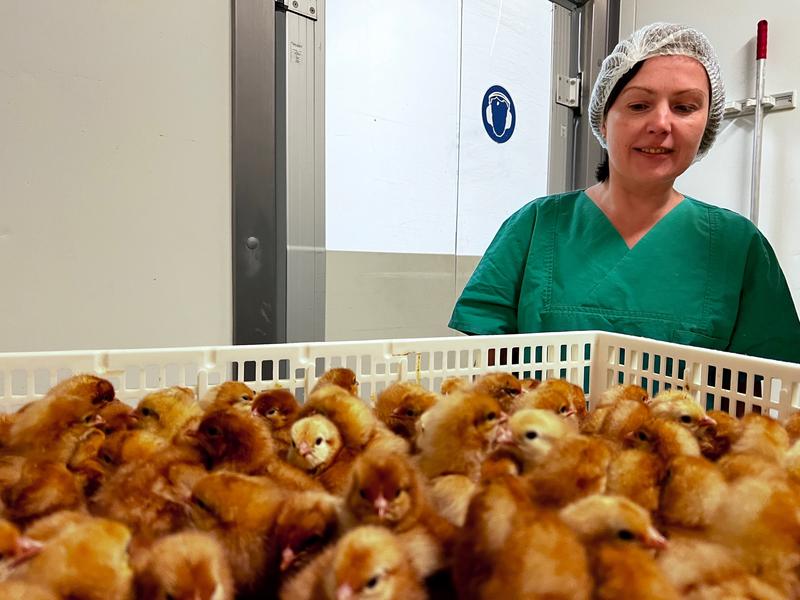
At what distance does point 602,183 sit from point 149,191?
136 cm

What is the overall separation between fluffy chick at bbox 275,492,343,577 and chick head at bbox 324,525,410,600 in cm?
6

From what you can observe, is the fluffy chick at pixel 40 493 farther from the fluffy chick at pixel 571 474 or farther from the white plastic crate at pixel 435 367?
the fluffy chick at pixel 571 474

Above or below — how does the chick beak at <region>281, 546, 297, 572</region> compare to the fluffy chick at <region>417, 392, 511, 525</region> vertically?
below

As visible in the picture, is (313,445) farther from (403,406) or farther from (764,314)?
(764,314)

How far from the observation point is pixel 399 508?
1.85ft

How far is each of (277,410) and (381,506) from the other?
373mm

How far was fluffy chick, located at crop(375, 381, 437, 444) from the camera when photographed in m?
0.93

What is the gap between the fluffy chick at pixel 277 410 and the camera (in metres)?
0.85

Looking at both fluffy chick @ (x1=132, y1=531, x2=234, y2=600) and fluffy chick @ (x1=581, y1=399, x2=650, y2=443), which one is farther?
fluffy chick @ (x1=581, y1=399, x2=650, y2=443)

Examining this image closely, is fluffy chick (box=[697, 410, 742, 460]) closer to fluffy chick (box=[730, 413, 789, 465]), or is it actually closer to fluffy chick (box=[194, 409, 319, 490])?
fluffy chick (box=[730, 413, 789, 465])

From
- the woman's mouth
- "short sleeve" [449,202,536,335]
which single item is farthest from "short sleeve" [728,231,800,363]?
"short sleeve" [449,202,536,335]

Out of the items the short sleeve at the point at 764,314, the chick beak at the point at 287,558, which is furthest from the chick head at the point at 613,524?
the short sleeve at the point at 764,314

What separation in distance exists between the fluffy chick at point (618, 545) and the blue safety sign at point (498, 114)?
2298 millimetres

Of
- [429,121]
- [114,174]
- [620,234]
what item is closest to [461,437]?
[620,234]
